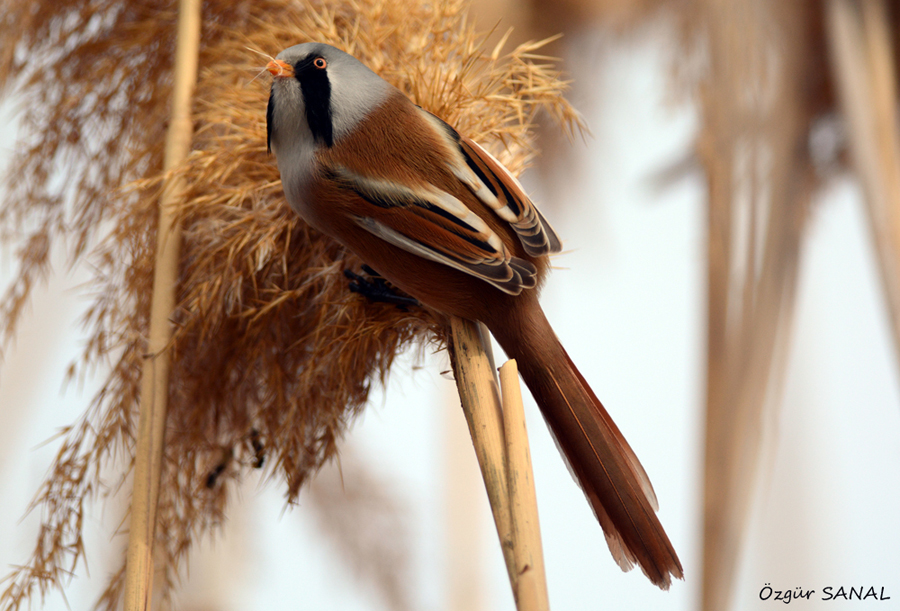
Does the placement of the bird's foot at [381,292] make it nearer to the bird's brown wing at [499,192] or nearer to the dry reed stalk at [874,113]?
the bird's brown wing at [499,192]

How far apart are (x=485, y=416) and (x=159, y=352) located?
0.63 feet

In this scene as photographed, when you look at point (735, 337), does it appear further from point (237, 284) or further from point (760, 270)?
point (237, 284)

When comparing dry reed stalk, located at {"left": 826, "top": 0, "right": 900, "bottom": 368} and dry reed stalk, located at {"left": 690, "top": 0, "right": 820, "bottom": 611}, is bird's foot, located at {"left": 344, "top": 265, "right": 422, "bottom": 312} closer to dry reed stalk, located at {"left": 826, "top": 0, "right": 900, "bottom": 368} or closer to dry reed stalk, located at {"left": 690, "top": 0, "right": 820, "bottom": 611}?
dry reed stalk, located at {"left": 690, "top": 0, "right": 820, "bottom": 611}

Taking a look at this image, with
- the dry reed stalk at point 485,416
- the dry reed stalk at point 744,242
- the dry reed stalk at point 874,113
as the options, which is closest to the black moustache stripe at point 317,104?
the dry reed stalk at point 485,416

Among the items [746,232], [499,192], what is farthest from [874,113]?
[499,192]

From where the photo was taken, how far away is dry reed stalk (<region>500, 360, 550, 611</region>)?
0.26 meters

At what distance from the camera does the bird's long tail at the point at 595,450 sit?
28 cm

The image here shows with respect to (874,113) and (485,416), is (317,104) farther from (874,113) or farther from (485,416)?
(874,113)

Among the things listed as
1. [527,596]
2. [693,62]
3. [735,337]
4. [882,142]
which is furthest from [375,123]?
[693,62]

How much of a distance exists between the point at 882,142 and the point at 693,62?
0.31 metres

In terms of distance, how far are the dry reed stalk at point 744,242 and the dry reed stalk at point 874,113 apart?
53 millimetres

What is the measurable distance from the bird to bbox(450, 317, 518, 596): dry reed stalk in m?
0.01

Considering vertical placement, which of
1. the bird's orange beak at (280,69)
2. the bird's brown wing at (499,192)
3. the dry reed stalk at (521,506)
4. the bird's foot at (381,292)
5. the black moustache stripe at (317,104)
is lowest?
the dry reed stalk at (521,506)

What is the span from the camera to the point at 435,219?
1.02 feet
